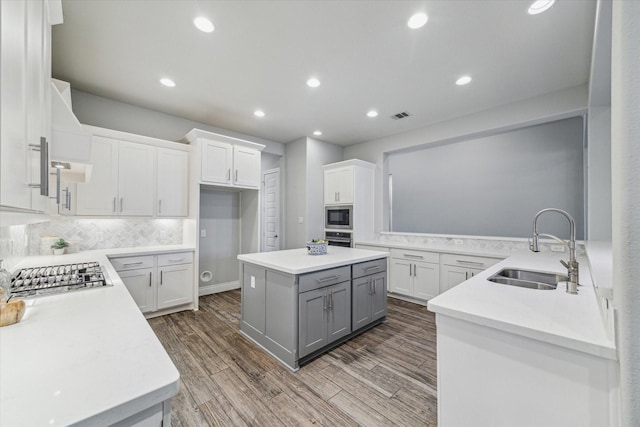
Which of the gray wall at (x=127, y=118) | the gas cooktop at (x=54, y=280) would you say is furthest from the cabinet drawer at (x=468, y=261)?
the gray wall at (x=127, y=118)

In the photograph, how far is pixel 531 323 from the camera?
104cm

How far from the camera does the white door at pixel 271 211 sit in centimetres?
542

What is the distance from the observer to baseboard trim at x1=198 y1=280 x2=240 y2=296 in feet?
14.2

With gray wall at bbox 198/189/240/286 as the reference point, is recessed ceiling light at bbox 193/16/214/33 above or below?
above

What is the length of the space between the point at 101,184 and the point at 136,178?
1.22 ft

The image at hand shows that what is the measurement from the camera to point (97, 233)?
132 inches

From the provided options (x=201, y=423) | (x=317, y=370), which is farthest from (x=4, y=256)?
(x=317, y=370)

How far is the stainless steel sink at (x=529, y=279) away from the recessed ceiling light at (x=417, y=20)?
2.03m

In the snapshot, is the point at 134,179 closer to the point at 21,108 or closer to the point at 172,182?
the point at 172,182

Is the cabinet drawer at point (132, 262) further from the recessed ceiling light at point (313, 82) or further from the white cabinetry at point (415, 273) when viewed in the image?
the white cabinetry at point (415, 273)

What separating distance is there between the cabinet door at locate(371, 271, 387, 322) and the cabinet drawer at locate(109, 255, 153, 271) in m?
2.82

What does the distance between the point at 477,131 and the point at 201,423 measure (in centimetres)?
456

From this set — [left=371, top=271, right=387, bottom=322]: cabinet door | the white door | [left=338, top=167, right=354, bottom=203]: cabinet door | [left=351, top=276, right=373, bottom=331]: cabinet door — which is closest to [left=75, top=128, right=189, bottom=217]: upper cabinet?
the white door

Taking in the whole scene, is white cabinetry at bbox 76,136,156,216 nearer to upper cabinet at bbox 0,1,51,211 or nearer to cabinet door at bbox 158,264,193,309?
cabinet door at bbox 158,264,193,309
